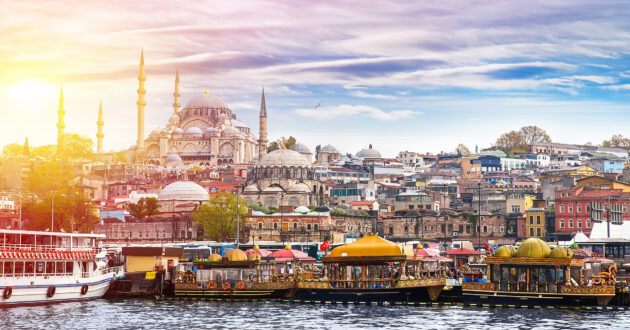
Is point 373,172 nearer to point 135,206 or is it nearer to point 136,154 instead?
point 136,154

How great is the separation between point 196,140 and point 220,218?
193ft

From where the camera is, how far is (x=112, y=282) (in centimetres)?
4412

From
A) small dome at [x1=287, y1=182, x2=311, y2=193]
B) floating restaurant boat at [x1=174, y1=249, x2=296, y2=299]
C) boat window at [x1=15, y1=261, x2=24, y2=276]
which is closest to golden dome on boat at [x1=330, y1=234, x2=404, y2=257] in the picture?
floating restaurant boat at [x1=174, y1=249, x2=296, y2=299]

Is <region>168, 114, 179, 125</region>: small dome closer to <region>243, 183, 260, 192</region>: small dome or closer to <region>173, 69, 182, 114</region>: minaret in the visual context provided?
<region>173, 69, 182, 114</region>: minaret

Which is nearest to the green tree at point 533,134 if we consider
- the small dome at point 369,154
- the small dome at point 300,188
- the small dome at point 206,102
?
the small dome at point 369,154

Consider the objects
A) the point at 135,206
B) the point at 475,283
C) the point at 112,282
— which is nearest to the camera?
the point at 475,283

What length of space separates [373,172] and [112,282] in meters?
83.8

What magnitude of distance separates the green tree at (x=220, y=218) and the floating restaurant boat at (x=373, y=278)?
1476 inches

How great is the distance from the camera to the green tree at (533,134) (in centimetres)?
15838

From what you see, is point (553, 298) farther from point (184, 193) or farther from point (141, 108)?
point (141, 108)

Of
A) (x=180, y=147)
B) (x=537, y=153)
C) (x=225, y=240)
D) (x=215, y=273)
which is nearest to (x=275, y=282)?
(x=215, y=273)

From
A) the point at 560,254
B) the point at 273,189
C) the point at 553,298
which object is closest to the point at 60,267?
the point at 553,298

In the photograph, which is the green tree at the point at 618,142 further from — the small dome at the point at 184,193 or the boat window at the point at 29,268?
the boat window at the point at 29,268

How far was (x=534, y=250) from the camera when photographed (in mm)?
34375
